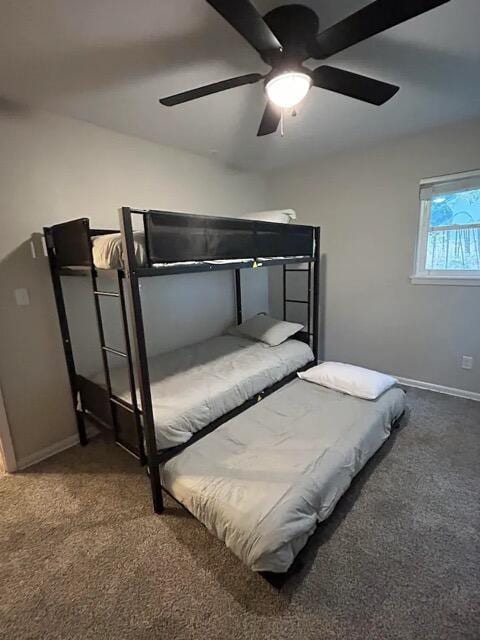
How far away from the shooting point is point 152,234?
1674mm

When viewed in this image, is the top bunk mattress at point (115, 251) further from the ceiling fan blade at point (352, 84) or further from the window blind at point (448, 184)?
the window blind at point (448, 184)

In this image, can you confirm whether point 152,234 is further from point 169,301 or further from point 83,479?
point 83,479

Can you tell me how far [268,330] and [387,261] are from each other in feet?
4.77

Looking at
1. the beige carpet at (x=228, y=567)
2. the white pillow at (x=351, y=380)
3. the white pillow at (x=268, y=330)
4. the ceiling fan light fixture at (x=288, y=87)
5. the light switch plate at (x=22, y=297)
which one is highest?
the ceiling fan light fixture at (x=288, y=87)

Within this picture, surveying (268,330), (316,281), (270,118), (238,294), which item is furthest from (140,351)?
(238,294)

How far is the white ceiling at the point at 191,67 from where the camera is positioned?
1391 millimetres

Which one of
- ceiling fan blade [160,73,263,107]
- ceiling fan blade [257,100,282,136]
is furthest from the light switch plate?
ceiling fan blade [257,100,282,136]

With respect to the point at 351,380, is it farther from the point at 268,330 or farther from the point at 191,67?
the point at 191,67

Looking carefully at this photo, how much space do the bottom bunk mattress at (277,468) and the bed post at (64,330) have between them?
3.60 ft

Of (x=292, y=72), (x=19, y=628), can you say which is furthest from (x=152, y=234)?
(x=19, y=628)

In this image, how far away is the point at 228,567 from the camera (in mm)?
1524

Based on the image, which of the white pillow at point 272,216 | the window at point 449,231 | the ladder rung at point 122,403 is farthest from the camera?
the window at point 449,231

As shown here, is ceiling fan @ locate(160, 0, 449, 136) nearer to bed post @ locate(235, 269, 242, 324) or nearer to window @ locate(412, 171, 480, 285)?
window @ locate(412, 171, 480, 285)

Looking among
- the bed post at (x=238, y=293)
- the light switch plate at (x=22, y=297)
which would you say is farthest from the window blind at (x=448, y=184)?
the light switch plate at (x=22, y=297)
